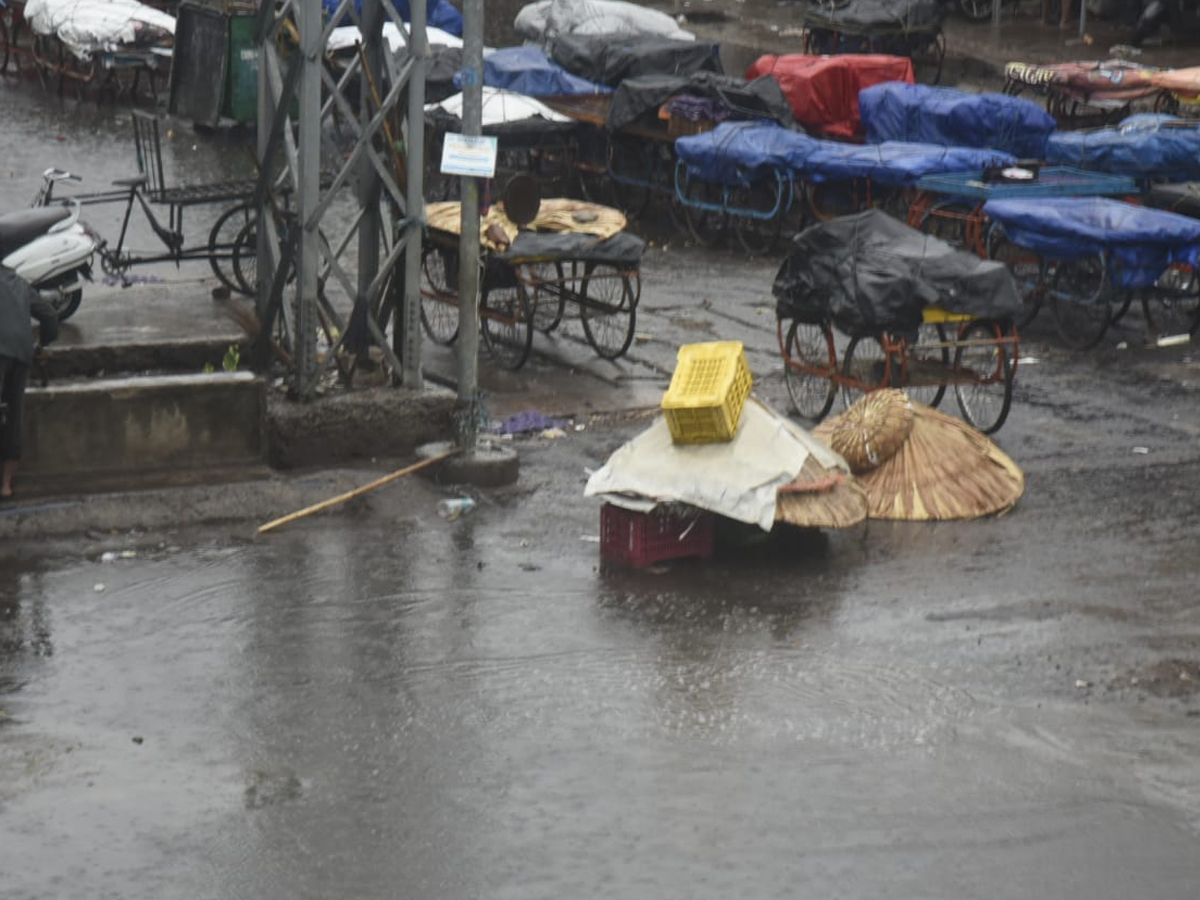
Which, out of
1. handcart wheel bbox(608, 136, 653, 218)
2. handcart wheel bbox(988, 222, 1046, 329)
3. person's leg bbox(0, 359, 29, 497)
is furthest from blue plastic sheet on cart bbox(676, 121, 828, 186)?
person's leg bbox(0, 359, 29, 497)

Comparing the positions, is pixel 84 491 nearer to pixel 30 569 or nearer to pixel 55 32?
pixel 30 569

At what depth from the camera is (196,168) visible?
21922 millimetres

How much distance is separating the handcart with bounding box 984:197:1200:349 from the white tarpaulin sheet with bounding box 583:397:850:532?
5.51 metres

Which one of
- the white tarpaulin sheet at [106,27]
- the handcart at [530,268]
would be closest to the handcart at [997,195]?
the handcart at [530,268]

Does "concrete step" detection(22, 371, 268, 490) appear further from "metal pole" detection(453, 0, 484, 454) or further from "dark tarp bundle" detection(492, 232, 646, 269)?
"dark tarp bundle" detection(492, 232, 646, 269)

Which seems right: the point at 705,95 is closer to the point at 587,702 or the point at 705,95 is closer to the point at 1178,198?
the point at 1178,198

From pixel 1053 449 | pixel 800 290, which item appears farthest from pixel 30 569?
pixel 1053 449

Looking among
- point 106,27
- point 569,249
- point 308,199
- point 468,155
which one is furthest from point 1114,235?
point 106,27

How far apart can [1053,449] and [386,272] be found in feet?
15.0

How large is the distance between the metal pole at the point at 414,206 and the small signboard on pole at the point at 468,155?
1.45 feet

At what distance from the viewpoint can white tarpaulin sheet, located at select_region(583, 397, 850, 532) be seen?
9.52 metres

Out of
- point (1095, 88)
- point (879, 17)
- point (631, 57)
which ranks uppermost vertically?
point (879, 17)

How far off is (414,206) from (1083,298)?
6429 millimetres

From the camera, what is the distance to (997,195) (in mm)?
16469
